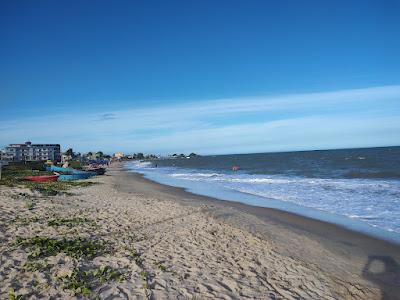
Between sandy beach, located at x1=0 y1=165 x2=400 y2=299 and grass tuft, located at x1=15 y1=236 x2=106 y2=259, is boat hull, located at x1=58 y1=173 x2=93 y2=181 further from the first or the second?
grass tuft, located at x1=15 y1=236 x2=106 y2=259

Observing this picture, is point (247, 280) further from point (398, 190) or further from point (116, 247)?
point (398, 190)

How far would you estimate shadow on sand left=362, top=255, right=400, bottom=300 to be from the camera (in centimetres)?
674

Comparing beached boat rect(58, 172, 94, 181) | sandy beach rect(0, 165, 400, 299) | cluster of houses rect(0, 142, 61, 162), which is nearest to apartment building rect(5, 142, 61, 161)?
cluster of houses rect(0, 142, 61, 162)

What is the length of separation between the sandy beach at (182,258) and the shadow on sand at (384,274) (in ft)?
0.07

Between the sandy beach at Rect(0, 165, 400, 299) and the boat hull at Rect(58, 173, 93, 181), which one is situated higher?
the boat hull at Rect(58, 173, 93, 181)

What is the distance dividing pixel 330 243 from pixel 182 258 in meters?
5.12

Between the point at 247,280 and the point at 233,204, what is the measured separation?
477 inches

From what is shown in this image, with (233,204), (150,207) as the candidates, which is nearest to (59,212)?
(150,207)

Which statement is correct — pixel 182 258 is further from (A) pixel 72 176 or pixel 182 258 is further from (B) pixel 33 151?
(B) pixel 33 151

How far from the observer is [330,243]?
34.3 ft

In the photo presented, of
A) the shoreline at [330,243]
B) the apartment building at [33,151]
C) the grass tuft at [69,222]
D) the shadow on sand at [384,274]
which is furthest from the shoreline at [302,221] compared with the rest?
the apartment building at [33,151]

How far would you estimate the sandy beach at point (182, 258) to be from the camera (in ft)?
19.6

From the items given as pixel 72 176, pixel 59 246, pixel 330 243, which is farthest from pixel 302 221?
pixel 72 176

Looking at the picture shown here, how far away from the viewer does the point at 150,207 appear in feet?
49.9
